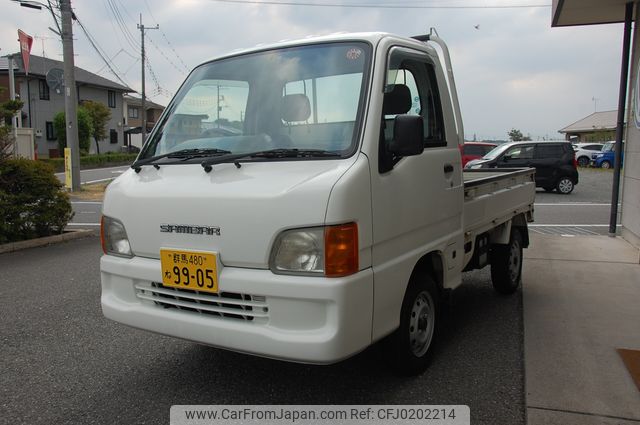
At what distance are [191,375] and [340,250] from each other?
167 centimetres

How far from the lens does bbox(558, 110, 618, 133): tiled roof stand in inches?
2381

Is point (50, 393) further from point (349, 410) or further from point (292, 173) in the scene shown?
point (292, 173)

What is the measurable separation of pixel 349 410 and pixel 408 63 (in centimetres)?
223

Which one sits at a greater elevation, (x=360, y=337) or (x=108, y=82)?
(x=108, y=82)

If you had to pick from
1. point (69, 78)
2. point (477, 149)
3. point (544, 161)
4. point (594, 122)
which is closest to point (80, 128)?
point (69, 78)

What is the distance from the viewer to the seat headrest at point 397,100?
312cm

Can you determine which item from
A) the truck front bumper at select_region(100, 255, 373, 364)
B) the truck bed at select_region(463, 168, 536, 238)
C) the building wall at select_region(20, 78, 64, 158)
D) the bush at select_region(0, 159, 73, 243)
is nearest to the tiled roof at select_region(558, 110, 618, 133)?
the building wall at select_region(20, 78, 64, 158)

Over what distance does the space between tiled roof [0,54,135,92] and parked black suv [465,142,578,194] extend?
93.5ft

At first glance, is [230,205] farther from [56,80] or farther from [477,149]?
[477,149]

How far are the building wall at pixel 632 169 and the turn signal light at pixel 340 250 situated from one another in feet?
21.7

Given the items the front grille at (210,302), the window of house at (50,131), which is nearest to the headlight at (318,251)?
the front grille at (210,302)

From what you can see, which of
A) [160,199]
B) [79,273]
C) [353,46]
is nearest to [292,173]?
[160,199]

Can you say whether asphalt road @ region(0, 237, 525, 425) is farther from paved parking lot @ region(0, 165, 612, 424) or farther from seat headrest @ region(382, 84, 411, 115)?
seat headrest @ region(382, 84, 411, 115)

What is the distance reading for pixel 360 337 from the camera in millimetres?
2689
